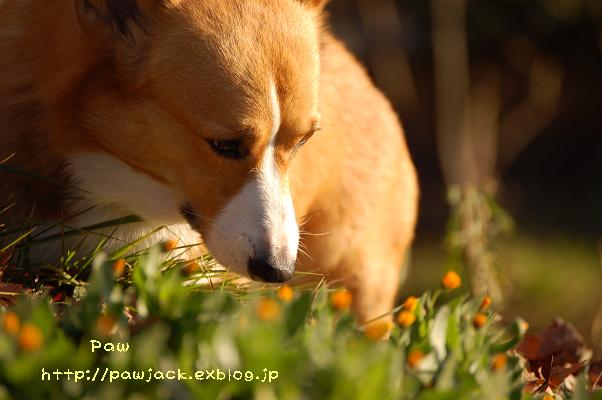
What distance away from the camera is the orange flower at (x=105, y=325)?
6.54 ft

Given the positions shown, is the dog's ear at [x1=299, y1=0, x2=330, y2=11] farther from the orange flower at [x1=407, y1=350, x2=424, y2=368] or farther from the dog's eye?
the orange flower at [x1=407, y1=350, x2=424, y2=368]

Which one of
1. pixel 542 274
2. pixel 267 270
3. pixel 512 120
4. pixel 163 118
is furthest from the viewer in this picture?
pixel 512 120

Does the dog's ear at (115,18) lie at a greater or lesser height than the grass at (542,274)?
greater

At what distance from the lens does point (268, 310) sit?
79.7 inches

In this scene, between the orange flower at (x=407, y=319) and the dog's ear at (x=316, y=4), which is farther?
the dog's ear at (x=316, y=4)

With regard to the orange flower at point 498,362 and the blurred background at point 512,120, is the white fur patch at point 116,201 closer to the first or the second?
the orange flower at point 498,362

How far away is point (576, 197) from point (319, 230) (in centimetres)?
499

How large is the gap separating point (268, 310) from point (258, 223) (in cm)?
90

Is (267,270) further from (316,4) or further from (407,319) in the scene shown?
(316,4)

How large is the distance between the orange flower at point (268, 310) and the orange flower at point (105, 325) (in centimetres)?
33

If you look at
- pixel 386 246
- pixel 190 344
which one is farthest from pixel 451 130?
pixel 190 344

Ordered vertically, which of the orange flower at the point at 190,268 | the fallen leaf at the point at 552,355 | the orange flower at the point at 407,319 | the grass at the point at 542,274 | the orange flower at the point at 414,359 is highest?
the orange flower at the point at 414,359

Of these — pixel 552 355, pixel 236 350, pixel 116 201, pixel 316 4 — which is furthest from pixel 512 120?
pixel 236 350

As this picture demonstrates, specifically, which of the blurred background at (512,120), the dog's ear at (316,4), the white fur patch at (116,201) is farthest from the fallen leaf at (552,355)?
the blurred background at (512,120)
